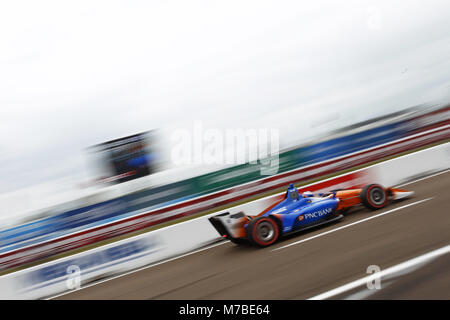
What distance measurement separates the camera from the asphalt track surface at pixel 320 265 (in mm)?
4105

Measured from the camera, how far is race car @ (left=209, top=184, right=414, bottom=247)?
661 cm

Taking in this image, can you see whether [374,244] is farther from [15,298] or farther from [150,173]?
[150,173]

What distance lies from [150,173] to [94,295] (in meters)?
6.80

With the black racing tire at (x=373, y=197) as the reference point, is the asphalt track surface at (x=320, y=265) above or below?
below

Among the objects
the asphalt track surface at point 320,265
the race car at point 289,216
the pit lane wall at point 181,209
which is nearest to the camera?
the asphalt track surface at point 320,265

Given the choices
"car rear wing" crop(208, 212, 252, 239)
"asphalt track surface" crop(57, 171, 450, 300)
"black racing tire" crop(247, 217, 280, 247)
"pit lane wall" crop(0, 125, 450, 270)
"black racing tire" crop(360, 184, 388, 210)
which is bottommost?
"asphalt track surface" crop(57, 171, 450, 300)

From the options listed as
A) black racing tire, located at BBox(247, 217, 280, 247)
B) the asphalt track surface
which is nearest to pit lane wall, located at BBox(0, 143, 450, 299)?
the asphalt track surface

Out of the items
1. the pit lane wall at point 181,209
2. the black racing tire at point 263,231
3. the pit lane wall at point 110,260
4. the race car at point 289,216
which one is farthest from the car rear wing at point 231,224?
the pit lane wall at point 181,209

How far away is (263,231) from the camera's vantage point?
6.62 meters

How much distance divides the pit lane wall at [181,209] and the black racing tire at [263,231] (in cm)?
443

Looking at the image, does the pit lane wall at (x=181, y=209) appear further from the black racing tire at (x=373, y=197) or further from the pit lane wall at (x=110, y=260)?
the black racing tire at (x=373, y=197)

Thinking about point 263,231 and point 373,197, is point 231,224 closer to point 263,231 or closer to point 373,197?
point 263,231

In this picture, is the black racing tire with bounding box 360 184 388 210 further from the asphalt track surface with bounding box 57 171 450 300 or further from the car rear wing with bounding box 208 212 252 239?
the car rear wing with bounding box 208 212 252 239
